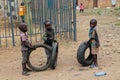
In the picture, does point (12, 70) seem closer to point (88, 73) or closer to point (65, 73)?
point (65, 73)

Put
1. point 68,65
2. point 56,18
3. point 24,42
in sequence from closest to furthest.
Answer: point 24,42 < point 68,65 < point 56,18

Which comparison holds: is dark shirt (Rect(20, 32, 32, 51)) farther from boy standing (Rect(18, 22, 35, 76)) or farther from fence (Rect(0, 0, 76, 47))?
fence (Rect(0, 0, 76, 47))

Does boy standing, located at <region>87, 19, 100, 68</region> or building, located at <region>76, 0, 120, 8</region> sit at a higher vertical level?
building, located at <region>76, 0, 120, 8</region>

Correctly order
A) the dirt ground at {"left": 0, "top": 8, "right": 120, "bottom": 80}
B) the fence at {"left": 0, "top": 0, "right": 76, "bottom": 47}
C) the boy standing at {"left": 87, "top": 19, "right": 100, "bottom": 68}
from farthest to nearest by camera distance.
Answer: the fence at {"left": 0, "top": 0, "right": 76, "bottom": 47}
the boy standing at {"left": 87, "top": 19, "right": 100, "bottom": 68}
the dirt ground at {"left": 0, "top": 8, "right": 120, "bottom": 80}

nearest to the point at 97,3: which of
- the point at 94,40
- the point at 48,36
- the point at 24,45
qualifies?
the point at 48,36

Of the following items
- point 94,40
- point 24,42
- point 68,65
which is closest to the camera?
point 24,42

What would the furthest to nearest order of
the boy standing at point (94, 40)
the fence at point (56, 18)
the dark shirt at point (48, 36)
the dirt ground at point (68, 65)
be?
the fence at point (56, 18) → the dark shirt at point (48, 36) → the boy standing at point (94, 40) → the dirt ground at point (68, 65)

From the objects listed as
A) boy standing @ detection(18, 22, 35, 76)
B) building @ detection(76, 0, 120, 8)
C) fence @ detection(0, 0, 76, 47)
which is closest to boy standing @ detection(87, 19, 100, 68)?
boy standing @ detection(18, 22, 35, 76)

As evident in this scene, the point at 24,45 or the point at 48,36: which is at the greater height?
the point at 48,36

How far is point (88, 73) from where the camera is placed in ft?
21.8

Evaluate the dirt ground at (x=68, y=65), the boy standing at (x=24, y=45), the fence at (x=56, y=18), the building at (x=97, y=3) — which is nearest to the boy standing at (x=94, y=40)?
the dirt ground at (x=68, y=65)

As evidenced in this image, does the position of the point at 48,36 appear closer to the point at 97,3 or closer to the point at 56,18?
the point at 56,18

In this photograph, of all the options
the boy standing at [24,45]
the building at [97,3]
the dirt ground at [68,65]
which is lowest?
the dirt ground at [68,65]

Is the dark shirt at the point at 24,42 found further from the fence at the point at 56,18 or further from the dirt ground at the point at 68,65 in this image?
the fence at the point at 56,18
